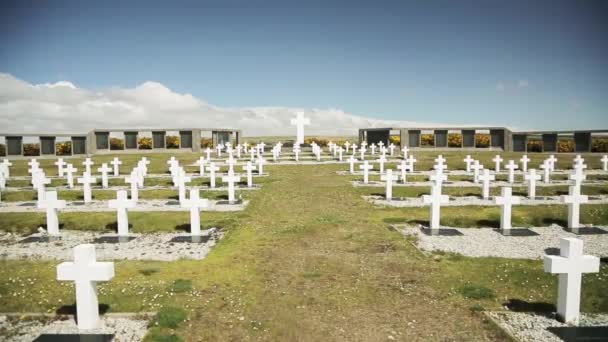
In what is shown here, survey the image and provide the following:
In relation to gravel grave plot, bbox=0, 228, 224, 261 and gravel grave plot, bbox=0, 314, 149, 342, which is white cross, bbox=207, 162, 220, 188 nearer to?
gravel grave plot, bbox=0, 228, 224, 261

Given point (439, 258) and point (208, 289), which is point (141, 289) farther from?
point (439, 258)

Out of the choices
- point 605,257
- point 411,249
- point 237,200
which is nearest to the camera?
point 605,257

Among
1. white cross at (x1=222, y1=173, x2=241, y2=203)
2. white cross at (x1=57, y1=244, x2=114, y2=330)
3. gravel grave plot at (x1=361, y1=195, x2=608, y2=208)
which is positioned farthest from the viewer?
white cross at (x1=222, y1=173, x2=241, y2=203)

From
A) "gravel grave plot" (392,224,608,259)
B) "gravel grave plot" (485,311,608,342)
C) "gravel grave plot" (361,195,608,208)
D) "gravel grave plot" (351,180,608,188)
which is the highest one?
"gravel grave plot" (351,180,608,188)

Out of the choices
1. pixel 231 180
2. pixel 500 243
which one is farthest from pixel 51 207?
pixel 500 243

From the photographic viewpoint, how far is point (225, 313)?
19.7ft

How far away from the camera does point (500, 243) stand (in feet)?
32.6

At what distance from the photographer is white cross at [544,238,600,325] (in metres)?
5.52

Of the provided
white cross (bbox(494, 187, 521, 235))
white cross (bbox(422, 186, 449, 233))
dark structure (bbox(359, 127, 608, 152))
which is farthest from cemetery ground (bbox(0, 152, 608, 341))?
dark structure (bbox(359, 127, 608, 152))

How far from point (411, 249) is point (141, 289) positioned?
18.3ft

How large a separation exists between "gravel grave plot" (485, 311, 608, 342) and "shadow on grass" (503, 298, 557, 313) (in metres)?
0.16

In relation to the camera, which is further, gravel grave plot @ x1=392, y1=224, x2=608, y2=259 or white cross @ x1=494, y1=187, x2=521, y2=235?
white cross @ x1=494, y1=187, x2=521, y2=235

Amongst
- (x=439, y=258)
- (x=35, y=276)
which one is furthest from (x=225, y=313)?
(x=439, y=258)

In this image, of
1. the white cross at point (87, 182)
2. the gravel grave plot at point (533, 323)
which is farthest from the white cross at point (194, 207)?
the gravel grave plot at point (533, 323)
